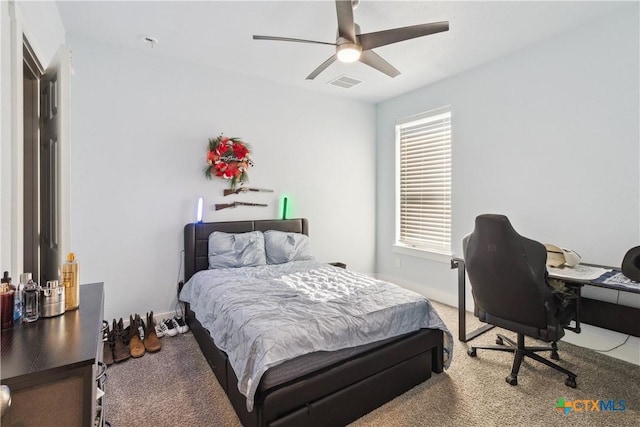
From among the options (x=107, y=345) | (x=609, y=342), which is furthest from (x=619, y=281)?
(x=107, y=345)

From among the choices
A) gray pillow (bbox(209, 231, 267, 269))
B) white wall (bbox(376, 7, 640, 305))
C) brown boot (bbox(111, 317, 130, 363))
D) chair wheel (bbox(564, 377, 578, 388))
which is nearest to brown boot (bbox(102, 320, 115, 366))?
brown boot (bbox(111, 317, 130, 363))

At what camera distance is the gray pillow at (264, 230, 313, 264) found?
343cm

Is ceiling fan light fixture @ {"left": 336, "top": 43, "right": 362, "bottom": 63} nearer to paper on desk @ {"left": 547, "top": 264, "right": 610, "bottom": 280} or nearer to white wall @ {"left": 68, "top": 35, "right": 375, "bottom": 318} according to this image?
white wall @ {"left": 68, "top": 35, "right": 375, "bottom": 318}

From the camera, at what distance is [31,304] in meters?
1.22

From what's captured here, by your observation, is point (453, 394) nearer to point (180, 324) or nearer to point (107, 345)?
point (180, 324)

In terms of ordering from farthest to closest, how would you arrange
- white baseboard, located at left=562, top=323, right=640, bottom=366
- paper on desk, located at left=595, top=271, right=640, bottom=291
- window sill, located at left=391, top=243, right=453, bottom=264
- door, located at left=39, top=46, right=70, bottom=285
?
window sill, located at left=391, top=243, right=453, bottom=264 < white baseboard, located at left=562, top=323, right=640, bottom=366 < paper on desk, located at left=595, top=271, right=640, bottom=291 < door, located at left=39, top=46, right=70, bottom=285

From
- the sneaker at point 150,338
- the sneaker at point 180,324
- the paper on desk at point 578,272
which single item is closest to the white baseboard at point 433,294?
the paper on desk at point 578,272

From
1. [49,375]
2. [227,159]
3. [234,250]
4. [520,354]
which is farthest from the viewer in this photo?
[227,159]

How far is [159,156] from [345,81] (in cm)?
228

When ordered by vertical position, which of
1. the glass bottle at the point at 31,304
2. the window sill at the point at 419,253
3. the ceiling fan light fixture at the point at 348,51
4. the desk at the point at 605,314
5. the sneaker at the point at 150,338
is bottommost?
the sneaker at the point at 150,338

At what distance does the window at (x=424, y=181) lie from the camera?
3867 millimetres

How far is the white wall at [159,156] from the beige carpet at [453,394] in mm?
996

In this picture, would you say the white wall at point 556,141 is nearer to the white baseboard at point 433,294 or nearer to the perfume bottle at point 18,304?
the white baseboard at point 433,294

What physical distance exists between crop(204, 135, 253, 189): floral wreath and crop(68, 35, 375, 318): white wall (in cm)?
11
